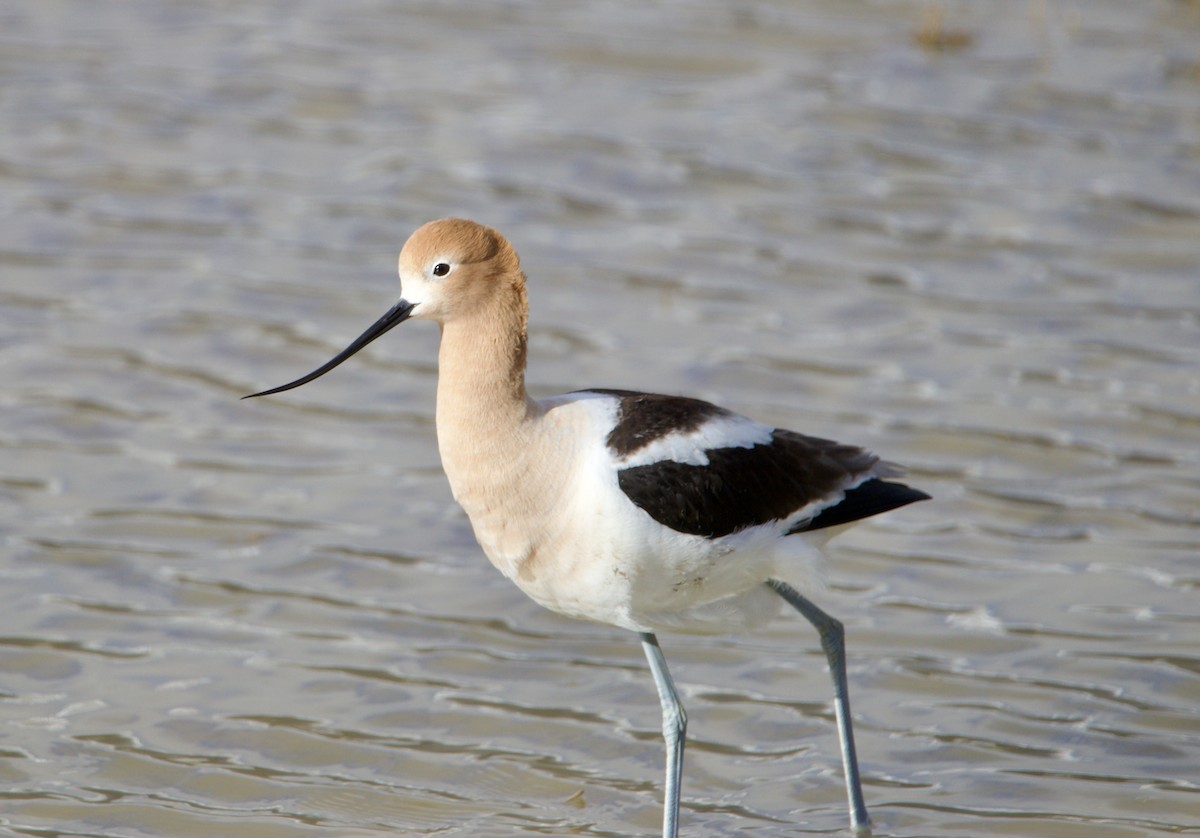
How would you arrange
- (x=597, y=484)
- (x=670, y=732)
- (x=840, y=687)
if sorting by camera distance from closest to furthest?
1. (x=597, y=484)
2. (x=670, y=732)
3. (x=840, y=687)

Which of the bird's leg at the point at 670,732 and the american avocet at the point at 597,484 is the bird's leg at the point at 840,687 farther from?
the bird's leg at the point at 670,732

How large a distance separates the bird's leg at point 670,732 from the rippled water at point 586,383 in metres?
0.33

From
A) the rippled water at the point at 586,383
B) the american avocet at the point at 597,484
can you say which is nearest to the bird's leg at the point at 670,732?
the american avocet at the point at 597,484

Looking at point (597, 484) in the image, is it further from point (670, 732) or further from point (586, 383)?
point (586, 383)

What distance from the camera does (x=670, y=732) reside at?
4.87 m

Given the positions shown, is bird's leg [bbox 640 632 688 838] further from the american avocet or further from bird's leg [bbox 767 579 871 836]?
bird's leg [bbox 767 579 871 836]

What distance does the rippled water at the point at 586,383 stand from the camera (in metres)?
5.26

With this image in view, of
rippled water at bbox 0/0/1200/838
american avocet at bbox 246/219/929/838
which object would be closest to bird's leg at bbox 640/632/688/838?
american avocet at bbox 246/219/929/838

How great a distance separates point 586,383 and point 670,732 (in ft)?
9.39

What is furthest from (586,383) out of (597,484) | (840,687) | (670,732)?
(597,484)

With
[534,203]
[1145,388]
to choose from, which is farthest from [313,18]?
[1145,388]

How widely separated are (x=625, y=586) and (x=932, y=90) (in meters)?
6.69

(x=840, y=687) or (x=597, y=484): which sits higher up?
(x=597, y=484)

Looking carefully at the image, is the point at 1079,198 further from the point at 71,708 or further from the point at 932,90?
the point at 71,708
